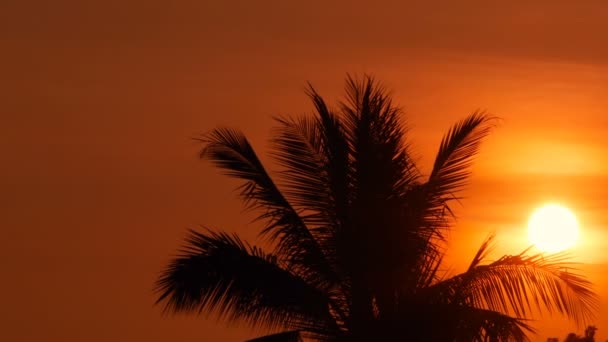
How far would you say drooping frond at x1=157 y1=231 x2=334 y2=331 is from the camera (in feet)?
53.4

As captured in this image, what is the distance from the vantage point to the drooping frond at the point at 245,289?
16.3 m

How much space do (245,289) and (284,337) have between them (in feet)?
2.97

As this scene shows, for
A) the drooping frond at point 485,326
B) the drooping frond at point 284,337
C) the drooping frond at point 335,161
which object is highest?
the drooping frond at point 335,161

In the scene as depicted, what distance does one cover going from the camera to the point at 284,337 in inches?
656

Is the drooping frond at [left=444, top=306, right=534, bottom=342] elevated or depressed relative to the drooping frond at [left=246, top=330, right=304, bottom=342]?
elevated

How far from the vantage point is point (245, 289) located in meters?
16.6

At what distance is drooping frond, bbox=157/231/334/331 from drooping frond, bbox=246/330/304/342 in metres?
0.10

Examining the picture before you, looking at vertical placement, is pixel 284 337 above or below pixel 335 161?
below

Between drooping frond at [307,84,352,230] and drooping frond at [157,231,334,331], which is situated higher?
drooping frond at [307,84,352,230]

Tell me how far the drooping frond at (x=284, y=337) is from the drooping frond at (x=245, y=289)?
104mm

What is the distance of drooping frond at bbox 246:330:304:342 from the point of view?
16.6 metres

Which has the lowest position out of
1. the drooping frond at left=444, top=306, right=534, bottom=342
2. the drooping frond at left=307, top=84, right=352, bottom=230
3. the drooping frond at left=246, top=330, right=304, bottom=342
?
the drooping frond at left=246, top=330, right=304, bottom=342

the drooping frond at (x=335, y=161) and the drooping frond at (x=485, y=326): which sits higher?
the drooping frond at (x=335, y=161)

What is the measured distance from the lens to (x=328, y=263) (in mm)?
17016
